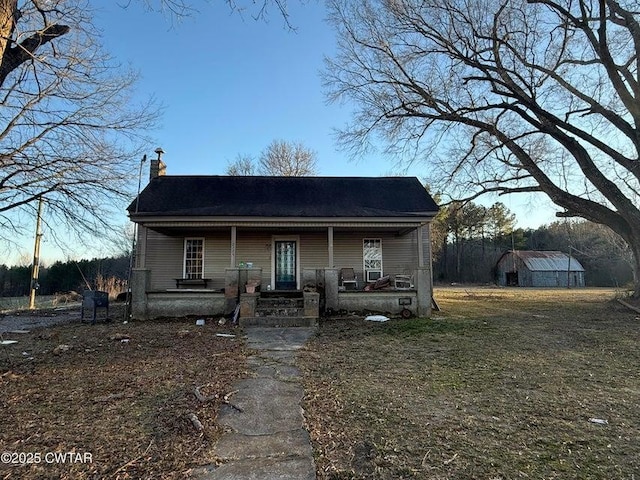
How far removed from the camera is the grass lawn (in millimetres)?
2547

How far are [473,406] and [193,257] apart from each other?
460 inches

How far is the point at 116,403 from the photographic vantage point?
12.0 feet

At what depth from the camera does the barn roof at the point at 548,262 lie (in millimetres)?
38094

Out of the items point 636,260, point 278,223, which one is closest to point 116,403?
point 278,223

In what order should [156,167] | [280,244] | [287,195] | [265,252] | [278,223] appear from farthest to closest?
[156,167], [287,195], [280,244], [265,252], [278,223]

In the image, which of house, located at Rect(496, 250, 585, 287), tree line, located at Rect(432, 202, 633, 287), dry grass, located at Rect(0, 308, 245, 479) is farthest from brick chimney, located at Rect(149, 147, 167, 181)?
house, located at Rect(496, 250, 585, 287)

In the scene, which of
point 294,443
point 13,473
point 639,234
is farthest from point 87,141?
point 639,234

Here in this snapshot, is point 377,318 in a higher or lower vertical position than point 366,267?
lower

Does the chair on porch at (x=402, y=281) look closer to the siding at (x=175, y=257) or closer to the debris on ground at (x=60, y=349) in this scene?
the siding at (x=175, y=257)

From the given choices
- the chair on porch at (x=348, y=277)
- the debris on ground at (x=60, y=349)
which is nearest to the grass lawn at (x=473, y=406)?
the debris on ground at (x=60, y=349)

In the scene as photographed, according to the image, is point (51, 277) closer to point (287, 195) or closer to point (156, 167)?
point (156, 167)

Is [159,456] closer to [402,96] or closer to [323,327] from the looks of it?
[323,327]

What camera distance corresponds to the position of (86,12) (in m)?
5.29

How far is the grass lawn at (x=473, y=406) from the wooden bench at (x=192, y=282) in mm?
6994
